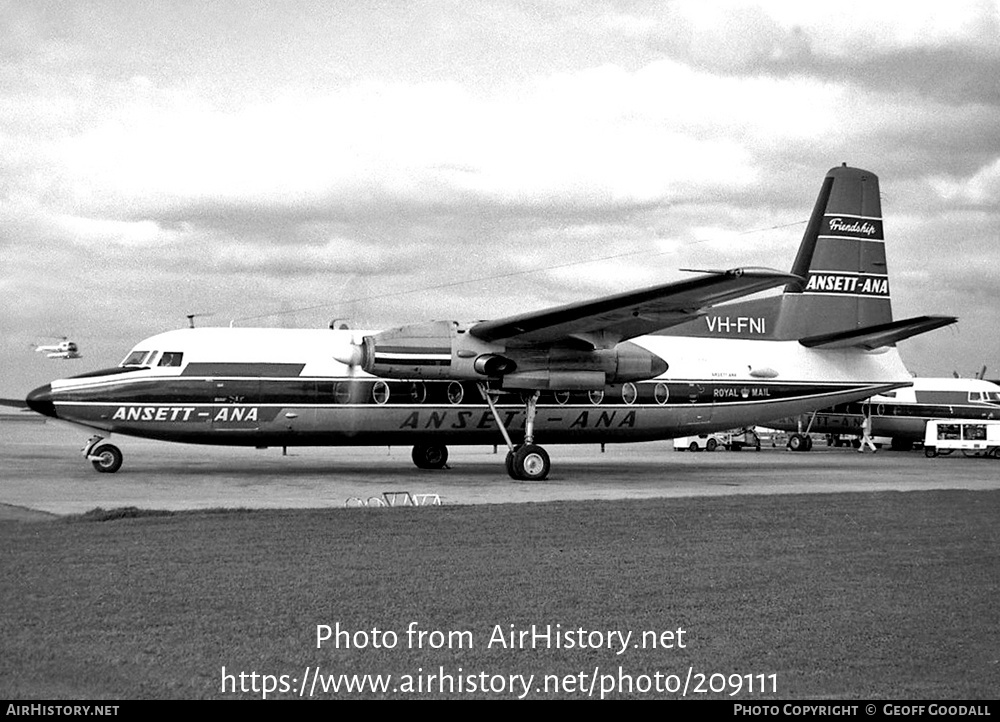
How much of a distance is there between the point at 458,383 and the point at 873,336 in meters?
11.9

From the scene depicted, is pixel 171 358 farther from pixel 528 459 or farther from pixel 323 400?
pixel 528 459

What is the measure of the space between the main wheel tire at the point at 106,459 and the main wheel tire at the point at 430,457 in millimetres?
7442

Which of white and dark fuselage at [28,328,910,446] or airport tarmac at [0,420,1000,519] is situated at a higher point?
white and dark fuselage at [28,328,910,446]

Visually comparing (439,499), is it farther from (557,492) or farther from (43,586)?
(43,586)

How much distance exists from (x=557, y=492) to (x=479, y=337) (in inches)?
175

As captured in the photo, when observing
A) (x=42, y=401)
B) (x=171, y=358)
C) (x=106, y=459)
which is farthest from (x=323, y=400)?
(x=42, y=401)

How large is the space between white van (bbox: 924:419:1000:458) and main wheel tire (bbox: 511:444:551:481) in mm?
22989

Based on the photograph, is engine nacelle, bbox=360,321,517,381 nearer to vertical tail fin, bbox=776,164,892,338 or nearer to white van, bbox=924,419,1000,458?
vertical tail fin, bbox=776,164,892,338

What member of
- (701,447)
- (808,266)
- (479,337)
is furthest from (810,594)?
(701,447)

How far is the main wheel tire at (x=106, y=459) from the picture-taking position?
23531mm

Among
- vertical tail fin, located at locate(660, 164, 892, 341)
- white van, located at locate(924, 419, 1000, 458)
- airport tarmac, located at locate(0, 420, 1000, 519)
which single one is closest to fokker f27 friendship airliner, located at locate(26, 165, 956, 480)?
airport tarmac, located at locate(0, 420, 1000, 519)

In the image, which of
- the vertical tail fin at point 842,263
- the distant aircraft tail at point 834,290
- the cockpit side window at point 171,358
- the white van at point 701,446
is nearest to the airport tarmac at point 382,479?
the cockpit side window at point 171,358

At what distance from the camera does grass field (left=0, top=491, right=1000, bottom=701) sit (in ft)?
22.5

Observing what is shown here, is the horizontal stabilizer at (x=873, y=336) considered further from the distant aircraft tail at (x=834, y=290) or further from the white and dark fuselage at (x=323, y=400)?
the white and dark fuselage at (x=323, y=400)
